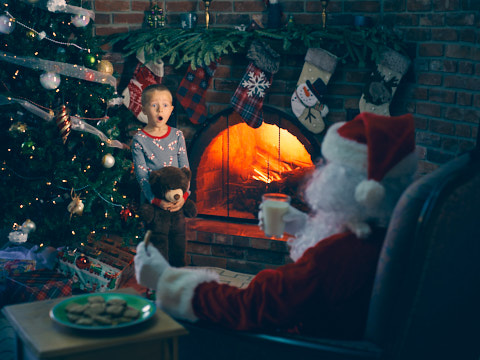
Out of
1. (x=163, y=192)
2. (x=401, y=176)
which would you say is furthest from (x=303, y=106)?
(x=401, y=176)

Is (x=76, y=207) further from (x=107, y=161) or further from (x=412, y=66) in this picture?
(x=412, y=66)

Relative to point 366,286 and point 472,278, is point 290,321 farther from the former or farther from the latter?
point 472,278

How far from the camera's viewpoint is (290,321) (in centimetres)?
177

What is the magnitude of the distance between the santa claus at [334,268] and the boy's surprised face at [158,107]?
177 cm

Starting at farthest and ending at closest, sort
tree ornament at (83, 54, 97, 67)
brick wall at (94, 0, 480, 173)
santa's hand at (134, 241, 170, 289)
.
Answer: tree ornament at (83, 54, 97, 67) < brick wall at (94, 0, 480, 173) < santa's hand at (134, 241, 170, 289)

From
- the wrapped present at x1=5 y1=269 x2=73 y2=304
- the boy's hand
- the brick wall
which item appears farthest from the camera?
the boy's hand

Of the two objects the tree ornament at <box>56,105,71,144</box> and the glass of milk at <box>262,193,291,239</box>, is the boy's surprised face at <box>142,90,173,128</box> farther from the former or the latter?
the glass of milk at <box>262,193,291,239</box>

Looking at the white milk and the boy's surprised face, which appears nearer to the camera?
the white milk

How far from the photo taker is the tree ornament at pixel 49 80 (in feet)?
11.5

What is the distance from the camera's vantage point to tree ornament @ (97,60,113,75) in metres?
3.78

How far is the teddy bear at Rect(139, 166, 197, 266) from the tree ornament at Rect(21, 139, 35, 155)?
73 centimetres

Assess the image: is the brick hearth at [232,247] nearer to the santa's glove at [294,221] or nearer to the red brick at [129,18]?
the red brick at [129,18]

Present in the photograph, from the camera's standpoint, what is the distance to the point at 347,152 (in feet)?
6.09

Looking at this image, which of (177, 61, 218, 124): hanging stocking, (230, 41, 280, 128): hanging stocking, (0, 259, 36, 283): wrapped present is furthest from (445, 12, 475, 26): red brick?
(0, 259, 36, 283): wrapped present
